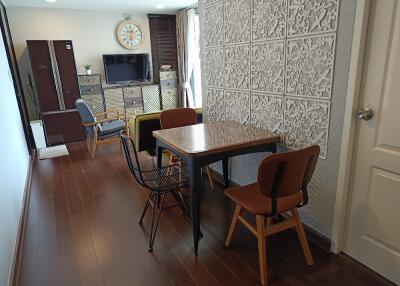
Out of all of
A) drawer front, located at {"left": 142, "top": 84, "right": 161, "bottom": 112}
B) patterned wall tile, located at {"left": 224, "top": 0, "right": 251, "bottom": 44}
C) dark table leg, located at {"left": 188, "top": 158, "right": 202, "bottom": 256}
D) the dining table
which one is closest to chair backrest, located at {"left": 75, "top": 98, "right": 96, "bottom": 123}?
drawer front, located at {"left": 142, "top": 84, "right": 161, "bottom": 112}

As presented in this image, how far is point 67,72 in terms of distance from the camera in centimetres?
469

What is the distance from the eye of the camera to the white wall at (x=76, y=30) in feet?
15.5

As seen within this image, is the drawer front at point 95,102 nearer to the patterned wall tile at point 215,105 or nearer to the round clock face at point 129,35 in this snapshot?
the round clock face at point 129,35

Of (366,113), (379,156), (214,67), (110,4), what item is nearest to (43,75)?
(110,4)

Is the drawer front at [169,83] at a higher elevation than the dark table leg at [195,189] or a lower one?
higher

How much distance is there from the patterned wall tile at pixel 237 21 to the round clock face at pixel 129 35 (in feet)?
12.1

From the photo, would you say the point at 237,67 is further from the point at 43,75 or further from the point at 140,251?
the point at 43,75

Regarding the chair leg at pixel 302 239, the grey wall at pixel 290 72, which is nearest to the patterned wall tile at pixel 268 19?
the grey wall at pixel 290 72

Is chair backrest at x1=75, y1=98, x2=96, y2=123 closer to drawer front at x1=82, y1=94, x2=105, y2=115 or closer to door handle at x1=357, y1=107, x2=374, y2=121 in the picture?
drawer front at x1=82, y1=94, x2=105, y2=115

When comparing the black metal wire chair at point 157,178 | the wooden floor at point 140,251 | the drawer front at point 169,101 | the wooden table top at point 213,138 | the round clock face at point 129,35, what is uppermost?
the round clock face at point 129,35

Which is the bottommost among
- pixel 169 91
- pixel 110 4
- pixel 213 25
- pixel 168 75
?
pixel 169 91

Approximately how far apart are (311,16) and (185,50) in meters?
4.40

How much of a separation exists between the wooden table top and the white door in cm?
65

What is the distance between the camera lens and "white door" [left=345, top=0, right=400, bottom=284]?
54.4 inches
